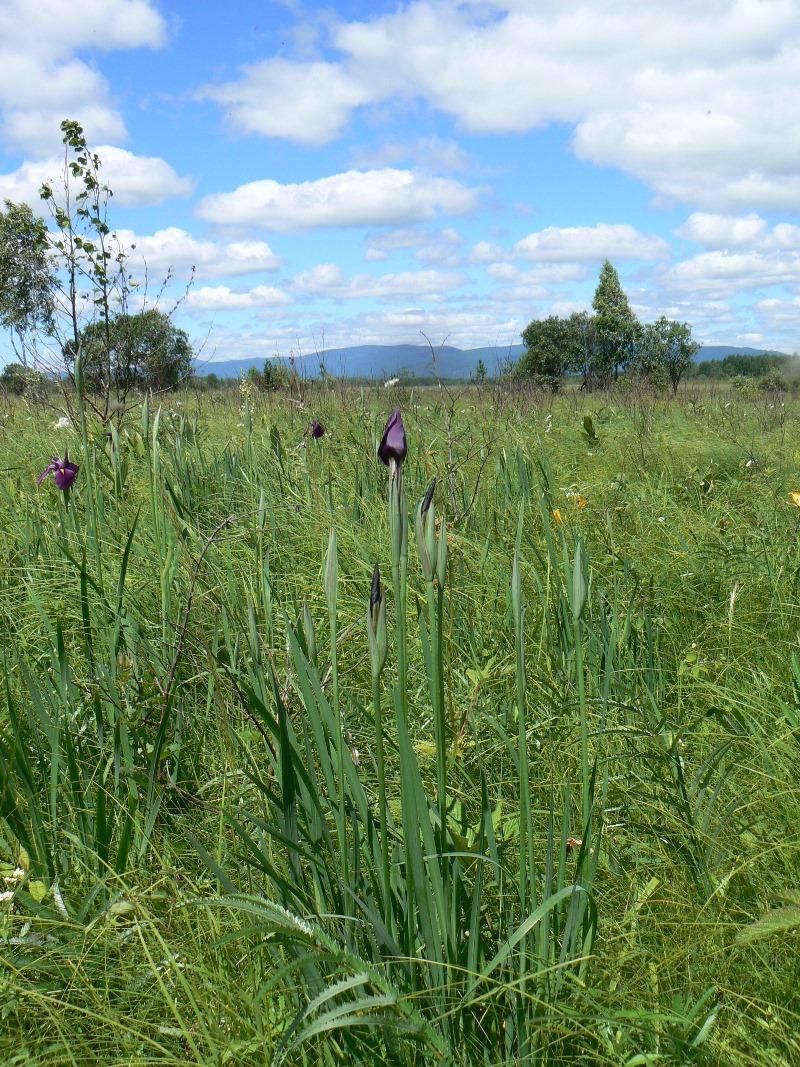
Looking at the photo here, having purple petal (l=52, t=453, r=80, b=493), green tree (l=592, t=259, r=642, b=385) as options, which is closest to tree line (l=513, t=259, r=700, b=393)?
green tree (l=592, t=259, r=642, b=385)

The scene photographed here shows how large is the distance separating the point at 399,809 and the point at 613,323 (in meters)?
43.1

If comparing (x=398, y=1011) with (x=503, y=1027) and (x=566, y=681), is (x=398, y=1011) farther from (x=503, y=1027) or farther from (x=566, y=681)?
(x=566, y=681)

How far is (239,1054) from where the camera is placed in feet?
2.69

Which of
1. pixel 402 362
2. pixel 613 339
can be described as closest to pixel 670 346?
pixel 613 339

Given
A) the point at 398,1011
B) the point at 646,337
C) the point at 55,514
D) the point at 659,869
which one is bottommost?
the point at 659,869

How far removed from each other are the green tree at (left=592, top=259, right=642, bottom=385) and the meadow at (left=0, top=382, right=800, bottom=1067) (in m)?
34.6

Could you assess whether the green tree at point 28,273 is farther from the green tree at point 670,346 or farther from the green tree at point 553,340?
the green tree at point 670,346

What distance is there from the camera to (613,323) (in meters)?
41.5

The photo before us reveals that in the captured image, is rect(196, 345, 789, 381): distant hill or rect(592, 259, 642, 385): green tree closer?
rect(196, 345, 789, 381): distant hill

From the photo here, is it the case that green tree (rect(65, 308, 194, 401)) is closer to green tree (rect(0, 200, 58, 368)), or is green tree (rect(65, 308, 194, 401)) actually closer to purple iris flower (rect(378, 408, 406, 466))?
green tree (rect(0, 200, 58, 368))

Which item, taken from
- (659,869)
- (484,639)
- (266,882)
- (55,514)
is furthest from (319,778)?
(55,514)

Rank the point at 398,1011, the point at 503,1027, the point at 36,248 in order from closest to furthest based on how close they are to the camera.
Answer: the point at 398,1011 < the point at 503,1027 < the point at 36,248

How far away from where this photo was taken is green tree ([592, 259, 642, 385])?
3862 centimetres

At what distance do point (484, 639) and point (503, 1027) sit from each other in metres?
1.12
